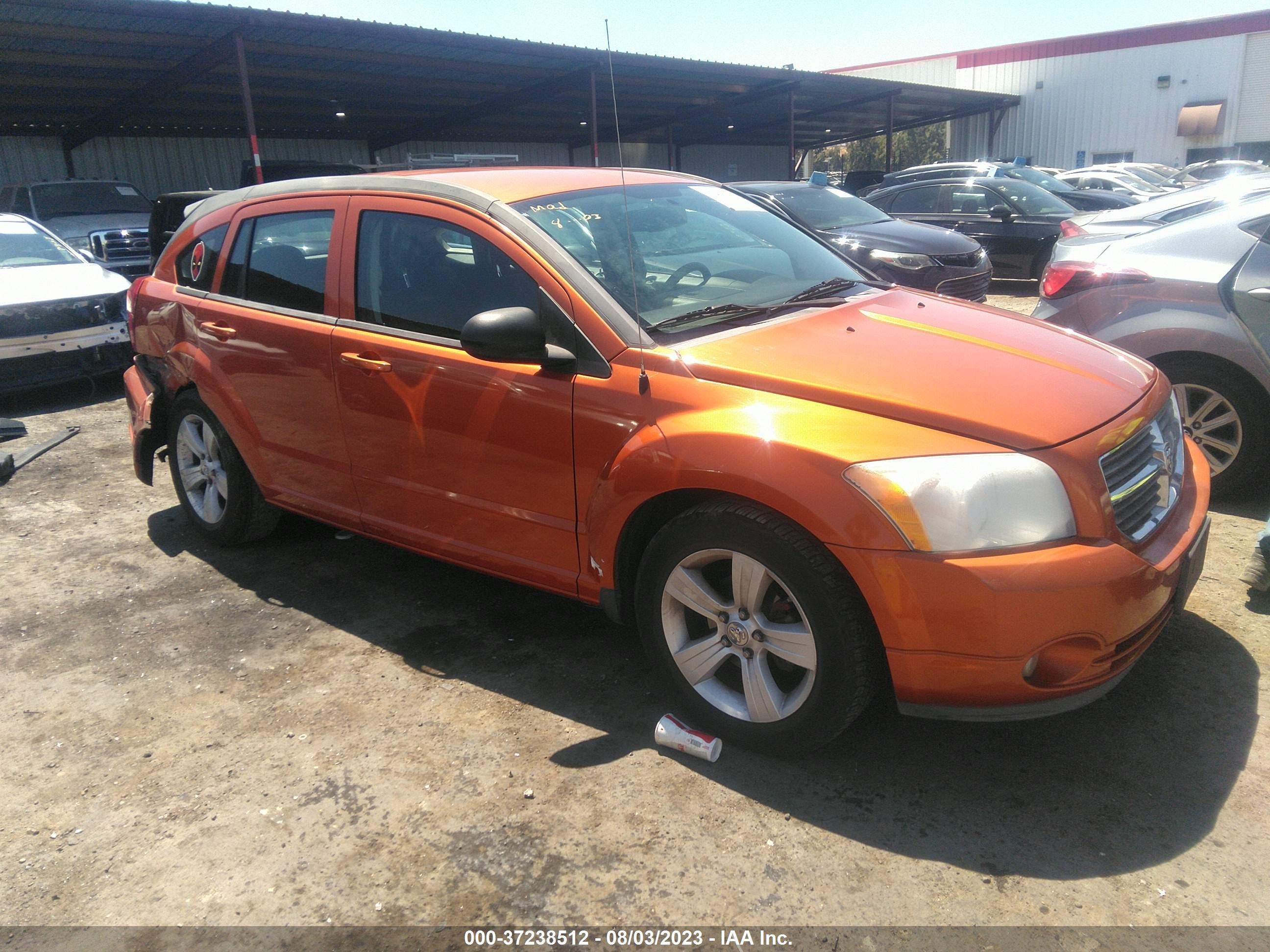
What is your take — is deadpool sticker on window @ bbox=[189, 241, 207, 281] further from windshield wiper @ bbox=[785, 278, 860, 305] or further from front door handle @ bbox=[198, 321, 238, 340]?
windshield wiper @ bbox=[785, 278, 860, 305]

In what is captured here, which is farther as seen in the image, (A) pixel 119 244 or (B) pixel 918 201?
(B) pixel 918 201

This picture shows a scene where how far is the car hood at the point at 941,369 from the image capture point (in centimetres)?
251

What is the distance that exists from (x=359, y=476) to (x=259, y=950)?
188cm

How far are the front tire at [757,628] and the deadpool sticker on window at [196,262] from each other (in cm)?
287

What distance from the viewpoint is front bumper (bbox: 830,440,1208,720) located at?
2.31m

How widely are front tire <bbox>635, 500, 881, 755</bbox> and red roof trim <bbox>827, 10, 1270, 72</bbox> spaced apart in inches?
1777

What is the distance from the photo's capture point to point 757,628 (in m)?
2.69

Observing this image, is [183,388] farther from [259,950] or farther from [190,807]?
[259,950]

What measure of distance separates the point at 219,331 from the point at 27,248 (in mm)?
6230

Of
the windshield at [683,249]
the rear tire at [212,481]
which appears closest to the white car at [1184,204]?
the windshield at [683,249]

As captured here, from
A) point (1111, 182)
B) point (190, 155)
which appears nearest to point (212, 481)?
point (190, 155)

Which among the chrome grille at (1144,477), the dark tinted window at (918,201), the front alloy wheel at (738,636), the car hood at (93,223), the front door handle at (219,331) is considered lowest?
the front alloy wheel at (738,636)

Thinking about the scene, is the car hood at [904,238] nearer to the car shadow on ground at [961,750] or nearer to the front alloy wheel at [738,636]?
the car shadow on ground at [961,750]

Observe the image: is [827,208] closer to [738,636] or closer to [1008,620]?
[738,636]
